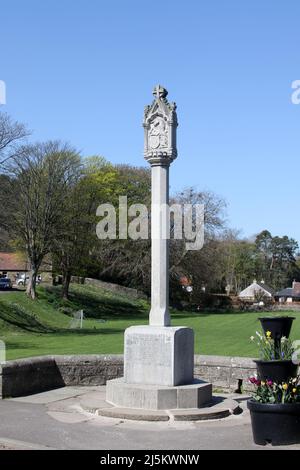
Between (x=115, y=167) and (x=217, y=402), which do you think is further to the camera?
(x=115, y=167)

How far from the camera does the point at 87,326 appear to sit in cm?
3831

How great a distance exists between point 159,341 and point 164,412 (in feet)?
3.99

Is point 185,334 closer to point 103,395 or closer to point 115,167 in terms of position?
point 103,395

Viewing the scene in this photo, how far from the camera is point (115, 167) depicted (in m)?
71.6

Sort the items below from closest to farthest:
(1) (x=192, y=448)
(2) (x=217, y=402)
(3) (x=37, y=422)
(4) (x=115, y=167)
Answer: (1) (x=192, y=448), (3) (x=37, y=422), (2) (x=217, y=402), (4) (x=115, y=167)

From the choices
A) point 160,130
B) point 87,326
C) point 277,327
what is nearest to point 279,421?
point 277,327

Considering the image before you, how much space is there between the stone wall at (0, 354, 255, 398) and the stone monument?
1834 mm

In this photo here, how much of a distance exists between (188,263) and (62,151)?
20.8m

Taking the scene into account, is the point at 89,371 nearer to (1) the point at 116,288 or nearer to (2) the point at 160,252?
(2) the point at 160,252

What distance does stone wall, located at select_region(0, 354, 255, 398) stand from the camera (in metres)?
12.0

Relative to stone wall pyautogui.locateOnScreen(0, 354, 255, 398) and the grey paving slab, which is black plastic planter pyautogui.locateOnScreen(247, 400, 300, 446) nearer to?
stone wall pyautogui.locateOnScreen(0, 354, 255, 398)

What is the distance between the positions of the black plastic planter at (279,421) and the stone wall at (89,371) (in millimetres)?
4351

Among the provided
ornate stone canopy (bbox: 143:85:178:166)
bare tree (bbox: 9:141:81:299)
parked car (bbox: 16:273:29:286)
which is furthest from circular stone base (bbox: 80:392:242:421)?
parked car (bbox: 16:273:29:286)
